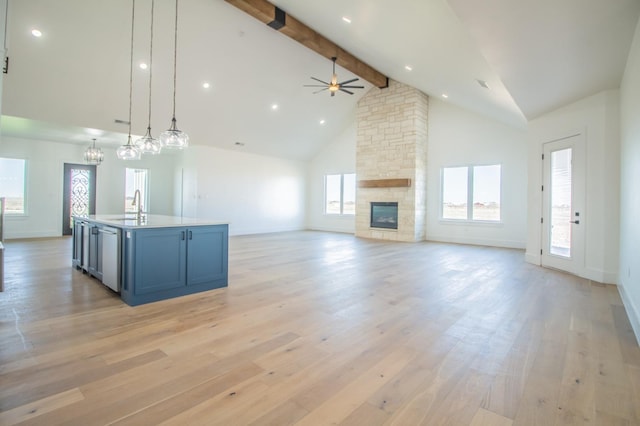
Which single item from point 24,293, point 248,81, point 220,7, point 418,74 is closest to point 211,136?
point 248,81

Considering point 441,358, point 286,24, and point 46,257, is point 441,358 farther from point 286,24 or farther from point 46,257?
point 46,257

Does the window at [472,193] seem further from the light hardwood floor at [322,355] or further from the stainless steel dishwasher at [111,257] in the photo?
the stainless steel dishwasher at [111,257]

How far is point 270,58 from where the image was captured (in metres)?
7.42

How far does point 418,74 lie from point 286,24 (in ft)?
9.79

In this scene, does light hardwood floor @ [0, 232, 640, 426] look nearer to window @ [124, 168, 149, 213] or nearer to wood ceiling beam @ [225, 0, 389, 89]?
wood ceiling beam @ [225, 0, 389, 89]

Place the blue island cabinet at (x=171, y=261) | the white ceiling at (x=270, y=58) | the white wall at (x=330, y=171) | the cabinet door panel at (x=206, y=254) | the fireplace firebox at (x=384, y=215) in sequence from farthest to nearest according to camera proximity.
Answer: the white wall at (x=330, y=171)
the fireplace firebox at (x=384, y=215)
the cabinet door panel at (x=206, y=254)
the blue island cabinet at (x=171, y=261)
the white ceiling at (x=270, y=58)

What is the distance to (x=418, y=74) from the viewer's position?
23.4ft

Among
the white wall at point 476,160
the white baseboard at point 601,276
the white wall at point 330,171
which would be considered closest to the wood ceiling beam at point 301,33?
the white wall at point 476,160

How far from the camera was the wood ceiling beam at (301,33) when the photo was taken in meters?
5.66

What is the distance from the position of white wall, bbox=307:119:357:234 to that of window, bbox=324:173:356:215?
6.6 inches

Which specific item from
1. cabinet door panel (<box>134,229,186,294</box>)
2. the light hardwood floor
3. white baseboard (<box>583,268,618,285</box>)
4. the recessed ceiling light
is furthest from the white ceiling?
cabinet door panel (<box>134,229,186,294</box>)

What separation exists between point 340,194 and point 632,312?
9.28 metres

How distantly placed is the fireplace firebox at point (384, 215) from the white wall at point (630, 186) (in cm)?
559

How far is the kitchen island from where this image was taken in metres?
3.55
